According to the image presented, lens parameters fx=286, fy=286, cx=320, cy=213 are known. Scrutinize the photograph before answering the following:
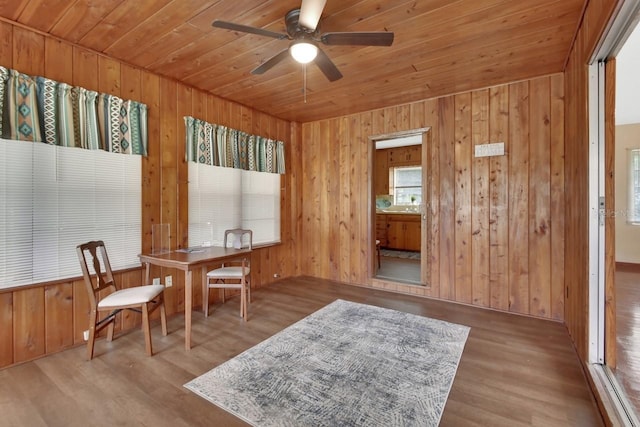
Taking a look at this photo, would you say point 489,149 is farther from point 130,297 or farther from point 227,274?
point 130,297

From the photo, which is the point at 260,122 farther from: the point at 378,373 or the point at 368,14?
the point at 378,373

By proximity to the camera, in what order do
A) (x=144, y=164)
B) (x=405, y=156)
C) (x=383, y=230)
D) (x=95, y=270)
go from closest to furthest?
(x=95, y=270) → (x=144, y=164) → (x=383, y=230) → (x=405, y=156)

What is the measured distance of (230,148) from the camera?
11.9 ft

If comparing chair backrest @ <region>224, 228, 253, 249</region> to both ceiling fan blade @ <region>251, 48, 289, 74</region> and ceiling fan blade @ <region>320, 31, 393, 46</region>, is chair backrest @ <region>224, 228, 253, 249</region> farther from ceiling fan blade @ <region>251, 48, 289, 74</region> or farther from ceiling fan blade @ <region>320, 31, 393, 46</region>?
ceiling fan blade @ <region>320, 31, 393, 46</region>

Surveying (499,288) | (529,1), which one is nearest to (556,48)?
(529,1)

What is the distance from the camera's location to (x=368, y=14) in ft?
6.59

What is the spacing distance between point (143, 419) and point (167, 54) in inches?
109

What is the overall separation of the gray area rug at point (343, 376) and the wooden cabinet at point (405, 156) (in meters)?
5.00

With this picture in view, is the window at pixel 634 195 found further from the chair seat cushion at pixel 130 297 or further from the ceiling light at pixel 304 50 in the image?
the chair seat cushion at pixel 130 297

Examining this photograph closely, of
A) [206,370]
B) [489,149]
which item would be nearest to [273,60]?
[206,370]

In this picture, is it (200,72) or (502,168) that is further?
(502,168)

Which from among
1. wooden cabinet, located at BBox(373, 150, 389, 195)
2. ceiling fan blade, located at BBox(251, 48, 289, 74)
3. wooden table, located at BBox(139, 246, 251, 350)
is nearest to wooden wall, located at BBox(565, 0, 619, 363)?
ceiling fan blade, located at BBox(251, 48, 289, 74)

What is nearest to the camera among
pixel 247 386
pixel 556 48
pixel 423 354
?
pixel 247 386

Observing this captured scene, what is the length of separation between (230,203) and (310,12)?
8.46ft
